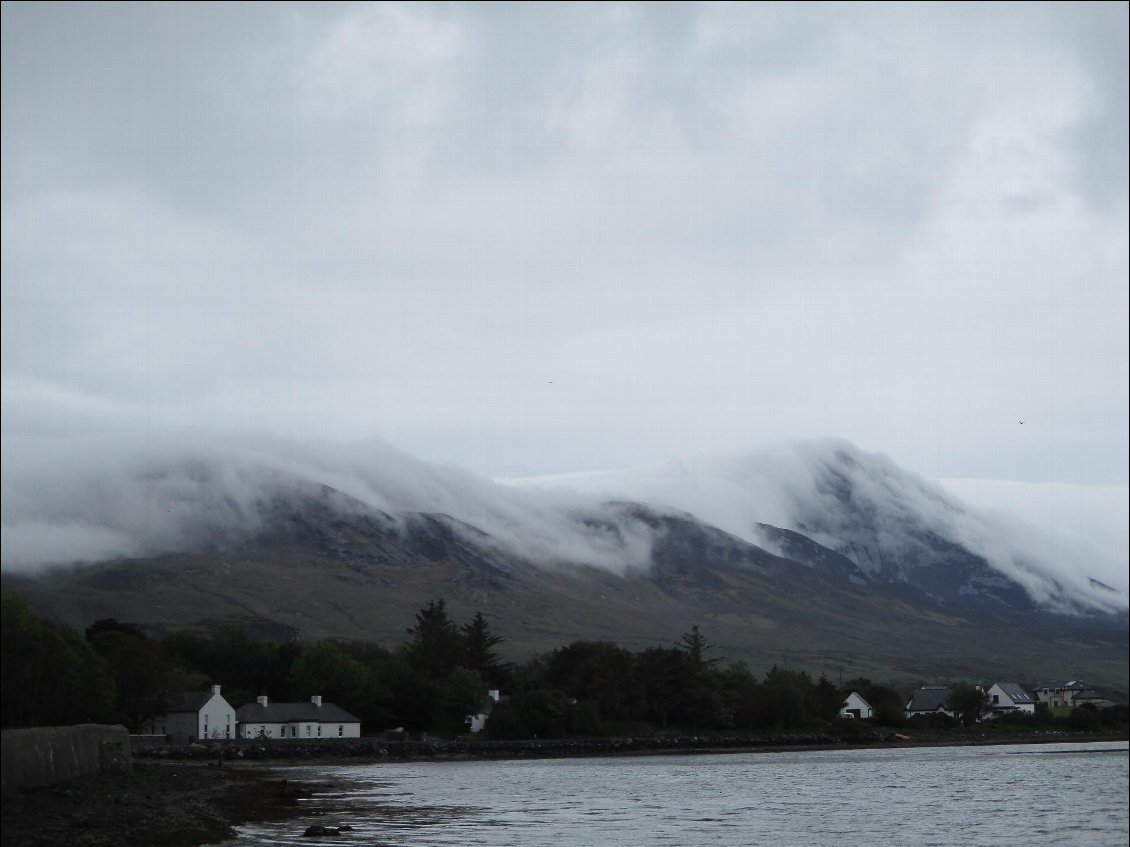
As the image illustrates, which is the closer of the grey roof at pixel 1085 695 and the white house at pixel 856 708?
the grey roof at pixel 1085 695

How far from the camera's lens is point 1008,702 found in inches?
4867

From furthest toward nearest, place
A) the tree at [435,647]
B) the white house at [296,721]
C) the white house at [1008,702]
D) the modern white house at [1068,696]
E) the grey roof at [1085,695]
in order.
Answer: the tree at [435,647] → the grey roof at [1085,695] → the white house at [1008,702] → the modern white house at [1068,696] → the white house at [296,721]

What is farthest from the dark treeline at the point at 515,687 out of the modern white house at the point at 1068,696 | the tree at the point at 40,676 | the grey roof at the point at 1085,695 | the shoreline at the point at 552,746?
the tree at the point at 40,676

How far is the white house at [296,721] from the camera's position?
117250mm

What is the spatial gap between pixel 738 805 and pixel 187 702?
74.1 metres

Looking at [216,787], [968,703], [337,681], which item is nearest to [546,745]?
[337,681]

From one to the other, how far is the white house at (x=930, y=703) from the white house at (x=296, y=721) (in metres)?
57.3

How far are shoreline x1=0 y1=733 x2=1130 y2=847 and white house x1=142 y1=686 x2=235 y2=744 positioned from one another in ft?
17.4

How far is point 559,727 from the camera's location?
12569 centimetres

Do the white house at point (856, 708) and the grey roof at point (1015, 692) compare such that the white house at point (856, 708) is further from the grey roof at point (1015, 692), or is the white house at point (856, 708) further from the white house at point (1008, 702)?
the white house at point (1008, 702)

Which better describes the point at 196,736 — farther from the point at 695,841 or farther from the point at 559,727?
the point at 695,841

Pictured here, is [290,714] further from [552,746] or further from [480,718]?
[552,746]

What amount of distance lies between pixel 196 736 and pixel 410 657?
37.8 meters

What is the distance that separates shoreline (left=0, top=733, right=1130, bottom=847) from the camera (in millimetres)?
36406
